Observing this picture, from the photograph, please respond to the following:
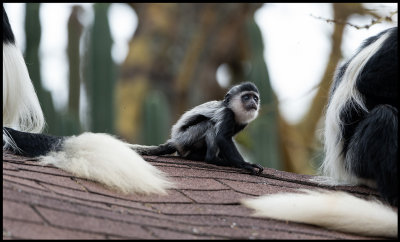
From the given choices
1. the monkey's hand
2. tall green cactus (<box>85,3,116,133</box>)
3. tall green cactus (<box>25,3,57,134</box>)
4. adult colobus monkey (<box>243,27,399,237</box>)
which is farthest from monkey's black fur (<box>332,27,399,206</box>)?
tall green cactus (<box>25,3,57,134</box>)

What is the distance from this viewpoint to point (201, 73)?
39.5 ft

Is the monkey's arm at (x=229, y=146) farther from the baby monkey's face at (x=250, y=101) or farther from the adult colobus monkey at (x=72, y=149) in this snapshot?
the adult colobus monkey at (x=72, y=149)

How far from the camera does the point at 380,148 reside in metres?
2.41

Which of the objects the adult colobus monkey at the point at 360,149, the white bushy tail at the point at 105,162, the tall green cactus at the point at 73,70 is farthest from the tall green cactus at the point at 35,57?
the adult colobus monkey at the point at 360,149

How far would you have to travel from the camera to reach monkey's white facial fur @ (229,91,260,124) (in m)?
3.30

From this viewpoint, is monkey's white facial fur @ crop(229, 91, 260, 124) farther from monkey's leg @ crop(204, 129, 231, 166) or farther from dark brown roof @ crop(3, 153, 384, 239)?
dark brown roof @ crop(3, 153, 384, 239)

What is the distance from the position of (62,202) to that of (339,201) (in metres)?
0.85

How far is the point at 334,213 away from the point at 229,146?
3.60 feet

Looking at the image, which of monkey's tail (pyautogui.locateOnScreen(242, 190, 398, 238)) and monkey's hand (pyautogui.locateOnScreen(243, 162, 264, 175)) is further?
monkey's hand (pyautogui.locateOnScreen(243, 162, 264, 175))

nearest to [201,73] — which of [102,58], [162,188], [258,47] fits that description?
[258,47]

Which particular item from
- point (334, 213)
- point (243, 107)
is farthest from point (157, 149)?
point (334, 213)

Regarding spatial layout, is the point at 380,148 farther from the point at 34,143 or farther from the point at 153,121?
the point at 153,121

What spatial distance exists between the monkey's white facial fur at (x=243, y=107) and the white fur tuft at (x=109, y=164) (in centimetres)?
90

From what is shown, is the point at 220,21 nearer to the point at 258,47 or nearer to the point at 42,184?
the point at 258,47
